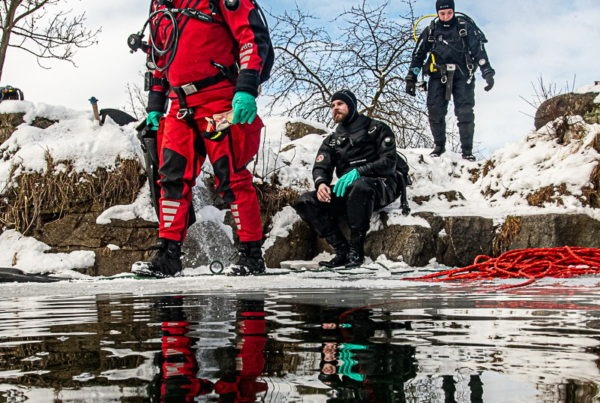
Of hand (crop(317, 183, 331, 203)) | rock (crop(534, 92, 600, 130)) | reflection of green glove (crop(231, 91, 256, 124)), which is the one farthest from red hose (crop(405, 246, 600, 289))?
rock (crop(534, 92, 600, 130))

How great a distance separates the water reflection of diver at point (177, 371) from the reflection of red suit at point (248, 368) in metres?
0.03

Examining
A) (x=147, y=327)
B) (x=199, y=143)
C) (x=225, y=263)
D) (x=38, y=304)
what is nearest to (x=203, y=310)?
(x=147, y=327)

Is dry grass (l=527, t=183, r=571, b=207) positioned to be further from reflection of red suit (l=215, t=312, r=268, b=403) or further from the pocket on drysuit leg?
reflection of red suit (l=215, t=312, r=268, b=403)

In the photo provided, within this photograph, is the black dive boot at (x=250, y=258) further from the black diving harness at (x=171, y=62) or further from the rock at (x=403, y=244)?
the rock at (x=403, y=244)

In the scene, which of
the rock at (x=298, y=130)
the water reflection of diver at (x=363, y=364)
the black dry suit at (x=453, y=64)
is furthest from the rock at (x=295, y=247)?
the water reflection of diver at (x=363, y=364)

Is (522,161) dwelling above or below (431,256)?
above

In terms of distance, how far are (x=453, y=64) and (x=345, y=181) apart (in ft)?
10.4

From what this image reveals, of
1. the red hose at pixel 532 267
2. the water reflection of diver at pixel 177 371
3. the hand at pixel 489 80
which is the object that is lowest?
the water reflection of diver at pixel 177 371

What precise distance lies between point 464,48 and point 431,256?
10.8ft

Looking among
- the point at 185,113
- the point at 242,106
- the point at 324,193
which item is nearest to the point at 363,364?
the point at 242,106

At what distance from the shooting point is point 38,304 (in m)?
2.59

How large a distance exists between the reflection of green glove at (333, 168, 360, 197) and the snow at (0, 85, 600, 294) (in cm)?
82

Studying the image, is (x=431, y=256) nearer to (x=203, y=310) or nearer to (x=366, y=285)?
(x=366, y=285)

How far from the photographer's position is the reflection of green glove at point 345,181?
20.7 ft
